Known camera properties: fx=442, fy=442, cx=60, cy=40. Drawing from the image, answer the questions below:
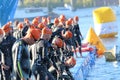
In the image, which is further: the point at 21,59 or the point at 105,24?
the point at 105,24

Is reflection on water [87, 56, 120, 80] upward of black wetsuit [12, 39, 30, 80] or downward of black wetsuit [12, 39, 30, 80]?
downward

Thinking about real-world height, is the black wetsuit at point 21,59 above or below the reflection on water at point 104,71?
above

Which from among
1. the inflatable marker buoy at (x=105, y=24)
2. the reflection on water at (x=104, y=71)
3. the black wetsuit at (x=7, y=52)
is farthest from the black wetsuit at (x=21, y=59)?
the inflatable marker buoy at (x=105, y=24)

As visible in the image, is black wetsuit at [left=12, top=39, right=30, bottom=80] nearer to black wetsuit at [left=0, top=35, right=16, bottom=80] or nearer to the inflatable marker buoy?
black wetsuit at [left=0, top=35, right=16, bottom=80]

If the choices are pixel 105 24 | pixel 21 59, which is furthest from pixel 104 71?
pixel 105 24

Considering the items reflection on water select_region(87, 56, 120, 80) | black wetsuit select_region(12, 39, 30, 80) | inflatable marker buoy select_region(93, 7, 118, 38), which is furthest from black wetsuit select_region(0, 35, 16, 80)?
inflatable marker buoy select_region(93, 7, 118, 38)

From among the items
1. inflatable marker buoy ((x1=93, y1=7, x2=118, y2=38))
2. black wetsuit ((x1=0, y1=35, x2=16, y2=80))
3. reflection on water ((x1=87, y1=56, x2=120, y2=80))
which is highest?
black wetsuit ((x1=0, y1=35, x2=16, y2=80))

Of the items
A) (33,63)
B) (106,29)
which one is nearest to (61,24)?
(33,63)

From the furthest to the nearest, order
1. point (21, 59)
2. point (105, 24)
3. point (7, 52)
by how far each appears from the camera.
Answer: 1. point (105, 24)
2. point (7, 52)
3. point (21, 59)

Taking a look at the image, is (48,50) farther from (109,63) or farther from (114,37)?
(114,37)

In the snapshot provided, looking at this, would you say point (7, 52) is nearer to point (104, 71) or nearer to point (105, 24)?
point (104, 71)

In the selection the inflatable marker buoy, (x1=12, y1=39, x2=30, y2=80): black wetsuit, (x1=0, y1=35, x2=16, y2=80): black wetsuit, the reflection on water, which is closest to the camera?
(x1=12, y1=39, x2=30, y2=80): black wetsuit


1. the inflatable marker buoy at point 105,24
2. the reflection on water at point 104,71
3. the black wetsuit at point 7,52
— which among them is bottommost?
the inflatable marker buoy at point 105,24

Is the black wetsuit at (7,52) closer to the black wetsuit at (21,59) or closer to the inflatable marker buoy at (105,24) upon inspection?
the black wetsuit at (21,59)
